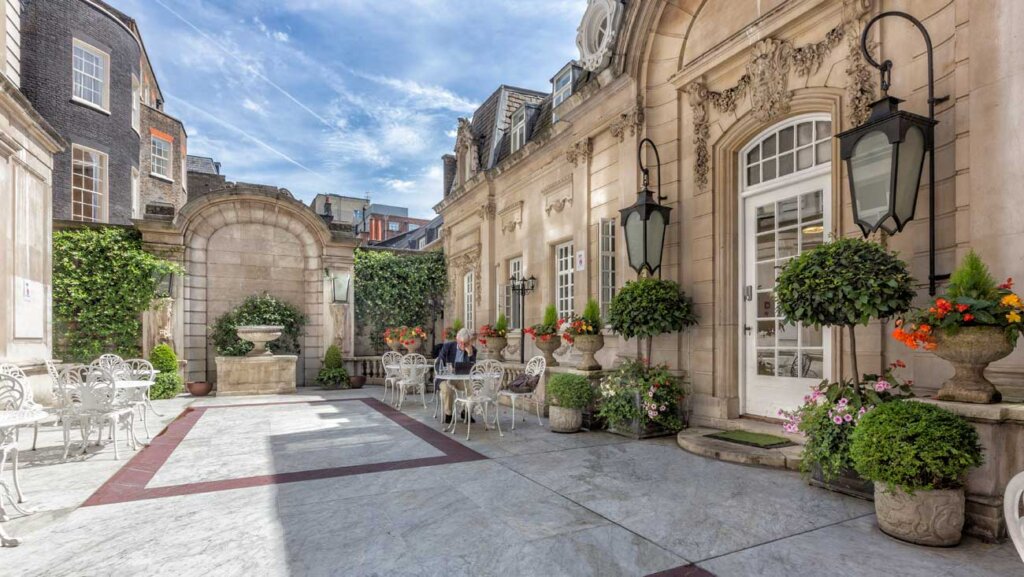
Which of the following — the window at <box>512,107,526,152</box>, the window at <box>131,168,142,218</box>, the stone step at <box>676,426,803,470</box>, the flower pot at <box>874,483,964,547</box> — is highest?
the window at <box>512,107,526,152</box>

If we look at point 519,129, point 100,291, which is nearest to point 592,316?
point 519,129

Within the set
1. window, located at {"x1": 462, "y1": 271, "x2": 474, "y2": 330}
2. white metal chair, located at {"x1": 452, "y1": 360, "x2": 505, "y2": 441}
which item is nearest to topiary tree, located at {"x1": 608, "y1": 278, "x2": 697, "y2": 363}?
white metal chair, located at {"x1": 452, "y1": 360, "x2": 505, "y2": 441}

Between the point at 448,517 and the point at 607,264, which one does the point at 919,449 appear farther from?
the point at 607,264

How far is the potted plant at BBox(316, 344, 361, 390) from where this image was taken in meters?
12.6

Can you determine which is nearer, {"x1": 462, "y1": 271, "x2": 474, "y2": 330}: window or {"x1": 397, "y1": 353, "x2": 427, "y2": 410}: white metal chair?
{"x1": 397, "y1": 353, "x2": 427, "y2": 410}: white metal chair

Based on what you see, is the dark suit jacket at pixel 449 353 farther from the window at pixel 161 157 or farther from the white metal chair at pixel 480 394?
the window at pixel 161 157

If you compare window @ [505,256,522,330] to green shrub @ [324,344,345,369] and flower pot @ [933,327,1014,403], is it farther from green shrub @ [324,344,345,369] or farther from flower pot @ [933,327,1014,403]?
flower pot @ [933,327,1014,403]

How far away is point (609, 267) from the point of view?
27.9ft

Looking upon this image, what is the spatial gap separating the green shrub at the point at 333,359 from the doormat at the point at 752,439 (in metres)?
9.37

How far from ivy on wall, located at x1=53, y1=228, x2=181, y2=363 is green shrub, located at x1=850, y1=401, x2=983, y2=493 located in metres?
12.5

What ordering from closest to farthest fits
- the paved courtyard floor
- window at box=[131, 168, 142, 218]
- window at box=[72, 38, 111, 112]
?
the paved courtyard floor < window at box=[72, 38, 111, 112] < window at box=[131, 168, 142, 218]

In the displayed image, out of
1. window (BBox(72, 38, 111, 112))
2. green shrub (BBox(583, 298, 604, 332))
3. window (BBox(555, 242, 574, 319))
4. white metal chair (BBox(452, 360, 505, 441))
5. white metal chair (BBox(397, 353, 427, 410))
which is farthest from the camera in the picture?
window (BBox(72, 38, 111, 112))

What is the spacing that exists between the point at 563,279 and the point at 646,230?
3.68 meters

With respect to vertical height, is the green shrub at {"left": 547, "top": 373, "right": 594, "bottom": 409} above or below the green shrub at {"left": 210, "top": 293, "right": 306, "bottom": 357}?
below
